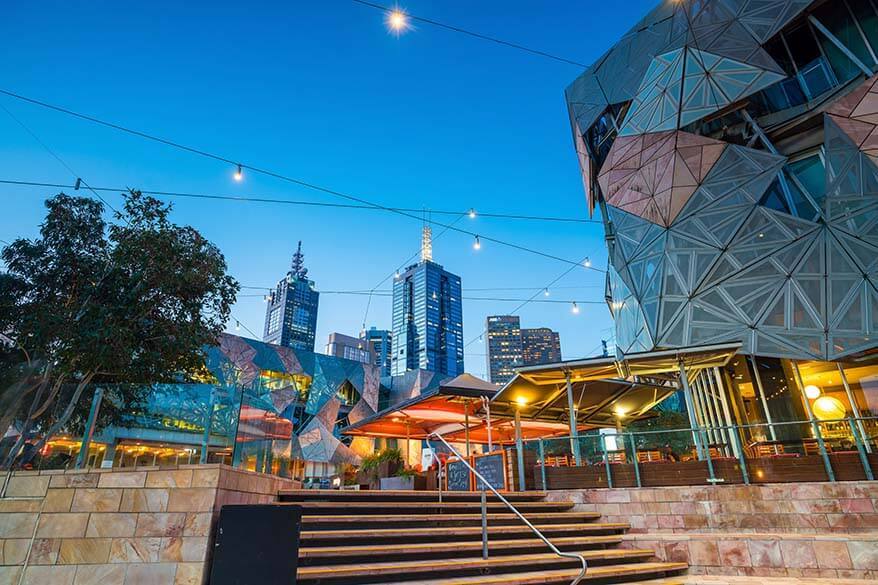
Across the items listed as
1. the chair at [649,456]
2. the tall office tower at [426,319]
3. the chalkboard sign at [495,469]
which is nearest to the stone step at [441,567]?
the chair at [649,456]

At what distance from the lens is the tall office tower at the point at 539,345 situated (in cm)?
13200

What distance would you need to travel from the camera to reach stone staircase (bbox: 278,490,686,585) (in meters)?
4.34

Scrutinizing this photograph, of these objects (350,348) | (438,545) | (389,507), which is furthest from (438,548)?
(350,348)

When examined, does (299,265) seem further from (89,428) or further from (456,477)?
(89,428)

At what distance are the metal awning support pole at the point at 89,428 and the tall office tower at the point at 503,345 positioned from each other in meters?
128

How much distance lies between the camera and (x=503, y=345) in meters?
135

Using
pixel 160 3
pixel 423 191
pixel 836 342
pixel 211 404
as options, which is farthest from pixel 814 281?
pixel 423 191

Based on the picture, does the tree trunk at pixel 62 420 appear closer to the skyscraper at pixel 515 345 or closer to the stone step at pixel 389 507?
the stone step at pixel 389 507

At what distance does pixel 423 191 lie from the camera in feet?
375

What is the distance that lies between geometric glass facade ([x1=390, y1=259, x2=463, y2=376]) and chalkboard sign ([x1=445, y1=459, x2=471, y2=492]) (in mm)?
122401

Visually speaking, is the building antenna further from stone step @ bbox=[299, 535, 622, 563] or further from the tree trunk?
stone step @ bbox=[299, 535, 622, 563]

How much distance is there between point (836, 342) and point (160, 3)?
831 inches

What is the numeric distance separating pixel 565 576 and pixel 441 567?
1.38 m

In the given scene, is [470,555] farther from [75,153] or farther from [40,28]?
[75,153]
